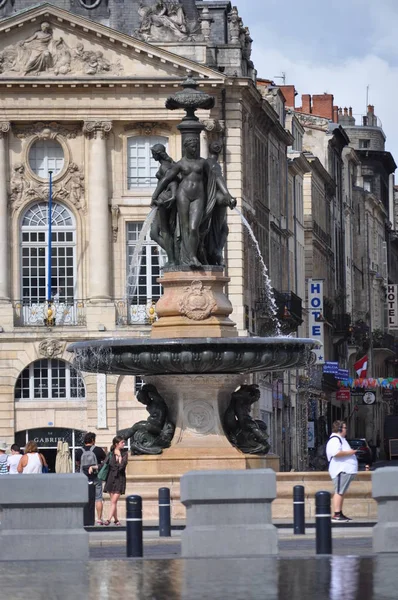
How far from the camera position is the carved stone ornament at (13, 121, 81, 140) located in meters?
71.6

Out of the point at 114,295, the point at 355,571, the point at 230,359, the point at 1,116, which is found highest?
the point at 1,116

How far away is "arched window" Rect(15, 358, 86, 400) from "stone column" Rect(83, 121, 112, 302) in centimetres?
258

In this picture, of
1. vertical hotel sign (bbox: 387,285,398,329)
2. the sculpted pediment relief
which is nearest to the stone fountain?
the sculpted pediment relief

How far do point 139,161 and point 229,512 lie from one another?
4864cm

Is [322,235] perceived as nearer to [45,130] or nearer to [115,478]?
[45,130]

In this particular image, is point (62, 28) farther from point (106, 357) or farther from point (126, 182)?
point (106, 357)

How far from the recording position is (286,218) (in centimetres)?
8906

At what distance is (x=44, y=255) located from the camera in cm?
7112

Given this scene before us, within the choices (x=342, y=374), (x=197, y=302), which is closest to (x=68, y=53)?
(x=342, y=374)

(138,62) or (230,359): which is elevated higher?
(138,62)

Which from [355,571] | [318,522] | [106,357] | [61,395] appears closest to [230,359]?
[106,357]

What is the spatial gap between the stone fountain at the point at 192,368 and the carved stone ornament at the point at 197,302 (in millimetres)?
15

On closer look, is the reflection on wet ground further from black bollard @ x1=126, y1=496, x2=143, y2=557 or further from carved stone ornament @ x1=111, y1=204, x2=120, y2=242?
carved stone ornament @ x1=111, y1=204, x2=120, y2=242

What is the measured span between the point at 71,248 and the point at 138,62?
21.3ft
